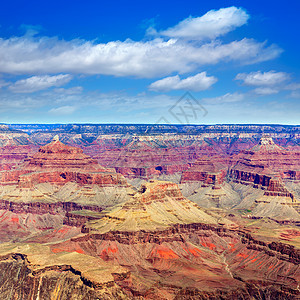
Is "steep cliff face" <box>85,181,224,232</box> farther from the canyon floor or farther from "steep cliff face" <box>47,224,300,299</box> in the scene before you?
"steep cliff face" <box>47,224,300,299</box>

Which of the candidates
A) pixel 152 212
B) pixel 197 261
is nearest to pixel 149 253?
pixel 197 261

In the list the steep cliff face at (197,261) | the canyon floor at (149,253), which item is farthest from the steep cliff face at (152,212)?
the steep cliff face at (197,261)

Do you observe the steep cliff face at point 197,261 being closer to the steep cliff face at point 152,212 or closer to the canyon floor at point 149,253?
the canyon floor at point 149,253

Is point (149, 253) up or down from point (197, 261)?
up

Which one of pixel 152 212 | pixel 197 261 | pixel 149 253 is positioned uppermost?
pixel 152 212

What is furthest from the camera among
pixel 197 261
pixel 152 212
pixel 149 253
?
pixel 152 212

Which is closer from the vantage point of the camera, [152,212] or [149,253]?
[149,253]

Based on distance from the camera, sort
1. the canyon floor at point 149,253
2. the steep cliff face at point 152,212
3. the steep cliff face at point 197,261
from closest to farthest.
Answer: the canyon floor at point 149,253 < the steep cliff face at point 197,261 < the steep cliff face at point 152,212

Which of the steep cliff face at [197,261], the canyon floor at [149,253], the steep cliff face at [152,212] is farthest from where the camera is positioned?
the steep cliff face at [152,212]

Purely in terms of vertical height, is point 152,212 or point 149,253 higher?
point 152,212

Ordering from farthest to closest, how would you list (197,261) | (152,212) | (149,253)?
(152,212) → (149,253) → (197,261)

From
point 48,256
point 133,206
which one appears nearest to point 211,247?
point 133,206

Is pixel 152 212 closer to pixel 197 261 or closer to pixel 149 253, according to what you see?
pixel 149 253
